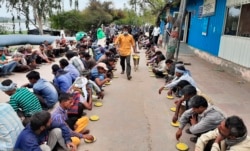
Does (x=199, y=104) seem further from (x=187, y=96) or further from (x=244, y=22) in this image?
(x=244, y=22)

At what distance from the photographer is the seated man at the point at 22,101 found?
156 inches

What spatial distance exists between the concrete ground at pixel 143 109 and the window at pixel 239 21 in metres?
1.62

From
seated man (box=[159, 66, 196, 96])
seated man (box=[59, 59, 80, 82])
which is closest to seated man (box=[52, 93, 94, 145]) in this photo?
seated man (box=[59, 59, 80, 82])

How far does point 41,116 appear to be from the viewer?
114 inches

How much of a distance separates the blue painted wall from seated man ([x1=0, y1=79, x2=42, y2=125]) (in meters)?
9.16

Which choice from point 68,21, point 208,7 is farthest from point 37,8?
point 208,7

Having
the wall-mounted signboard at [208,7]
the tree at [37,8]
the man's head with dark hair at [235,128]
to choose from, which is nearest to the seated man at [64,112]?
the man's head with dark hair at [235,128]

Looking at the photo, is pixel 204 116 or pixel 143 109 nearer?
pixel 204 116

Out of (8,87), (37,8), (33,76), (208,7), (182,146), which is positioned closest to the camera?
(182,146)

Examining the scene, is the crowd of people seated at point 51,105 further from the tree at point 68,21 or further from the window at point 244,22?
the tree at point 68,21

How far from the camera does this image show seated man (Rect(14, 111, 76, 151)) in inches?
112

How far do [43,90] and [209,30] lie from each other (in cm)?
994

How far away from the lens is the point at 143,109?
560 centimetres

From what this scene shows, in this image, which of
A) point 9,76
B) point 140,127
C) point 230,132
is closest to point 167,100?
point 140,127
